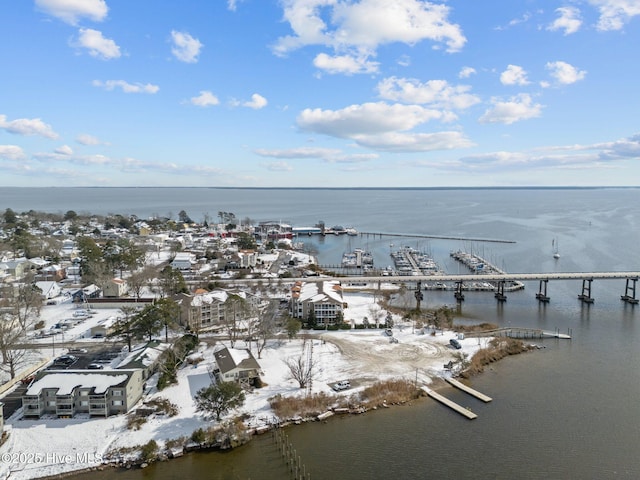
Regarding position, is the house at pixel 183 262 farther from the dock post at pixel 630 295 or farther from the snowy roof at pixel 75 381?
the dock post at pixel 630 295

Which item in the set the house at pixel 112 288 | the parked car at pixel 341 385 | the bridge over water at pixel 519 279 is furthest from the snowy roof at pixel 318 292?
the house at pixel 112 288

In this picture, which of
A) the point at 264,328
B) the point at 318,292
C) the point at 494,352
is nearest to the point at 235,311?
the point at 264,328

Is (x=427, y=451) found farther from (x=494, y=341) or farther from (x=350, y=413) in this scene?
(x=494, y=341)

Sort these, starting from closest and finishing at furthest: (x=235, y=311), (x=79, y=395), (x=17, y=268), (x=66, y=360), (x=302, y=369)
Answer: (x=79, y=395)
(x=302, y=369)
(x=66, y=360)
(x=235, y=311)
(x=17, y=268)

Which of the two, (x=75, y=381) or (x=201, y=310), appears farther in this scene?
(x=201, y=310)

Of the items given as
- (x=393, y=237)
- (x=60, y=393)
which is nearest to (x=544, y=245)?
(x=393, y=237)

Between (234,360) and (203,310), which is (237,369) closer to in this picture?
(234,360)
